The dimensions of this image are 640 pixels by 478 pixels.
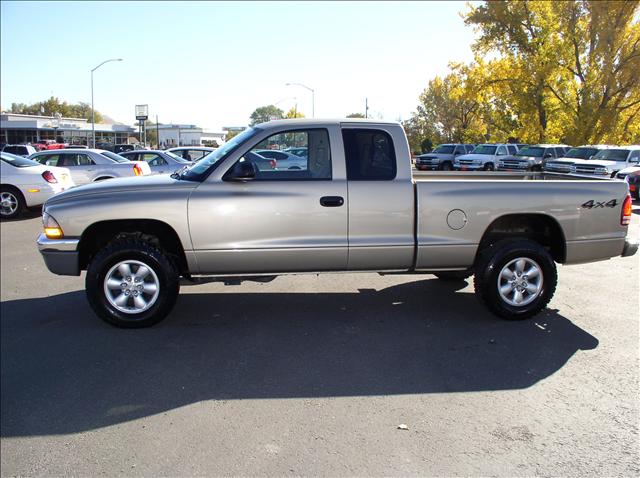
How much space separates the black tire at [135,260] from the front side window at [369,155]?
6.69 ft

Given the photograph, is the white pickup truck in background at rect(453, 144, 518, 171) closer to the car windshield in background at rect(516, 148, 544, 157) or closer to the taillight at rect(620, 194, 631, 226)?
the car windshield in background at rect(516, 148, 544, 157)

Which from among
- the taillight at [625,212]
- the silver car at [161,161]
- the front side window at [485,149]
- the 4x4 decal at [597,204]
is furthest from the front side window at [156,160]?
the front side window at [485,149]

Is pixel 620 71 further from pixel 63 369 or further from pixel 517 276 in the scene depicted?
pixel 63 369

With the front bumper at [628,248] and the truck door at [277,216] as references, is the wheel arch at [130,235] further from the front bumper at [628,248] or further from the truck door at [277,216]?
the front bumper at [628,248]

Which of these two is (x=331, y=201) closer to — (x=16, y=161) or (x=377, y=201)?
(x=377, y=201)

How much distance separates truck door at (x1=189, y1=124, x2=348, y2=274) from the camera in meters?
5.22

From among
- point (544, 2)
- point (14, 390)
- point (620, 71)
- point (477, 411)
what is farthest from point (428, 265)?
point (544, 2)

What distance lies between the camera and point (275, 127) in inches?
212

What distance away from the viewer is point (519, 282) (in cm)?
561

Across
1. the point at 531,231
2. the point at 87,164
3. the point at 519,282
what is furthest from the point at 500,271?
the point at 87,164

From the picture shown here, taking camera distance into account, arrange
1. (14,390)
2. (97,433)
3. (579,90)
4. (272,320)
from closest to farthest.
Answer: (97,433) < (14,390) < (272,320) < (579,90)

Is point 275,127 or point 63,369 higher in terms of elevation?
point 275,127

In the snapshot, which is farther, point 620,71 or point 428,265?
point 620,71

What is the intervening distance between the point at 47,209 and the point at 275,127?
2383mm
